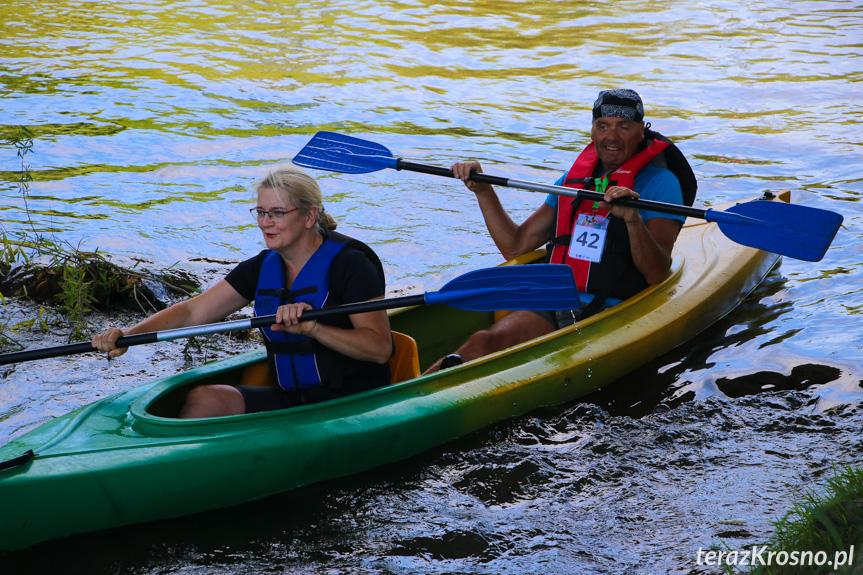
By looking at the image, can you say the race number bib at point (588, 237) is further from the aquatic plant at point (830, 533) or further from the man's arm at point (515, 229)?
the aquatic plant at point (830, 533)

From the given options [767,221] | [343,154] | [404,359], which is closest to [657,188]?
[767,221]

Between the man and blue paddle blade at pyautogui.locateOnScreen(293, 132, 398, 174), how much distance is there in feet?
2.15

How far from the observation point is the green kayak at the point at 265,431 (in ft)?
8.50

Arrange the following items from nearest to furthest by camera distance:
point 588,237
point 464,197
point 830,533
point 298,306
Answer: point 830,533, point 298,306, point 588,237, point 464,197

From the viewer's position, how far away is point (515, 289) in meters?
3.13

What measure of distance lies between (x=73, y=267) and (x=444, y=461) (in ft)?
7.59

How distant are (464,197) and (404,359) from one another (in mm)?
3818

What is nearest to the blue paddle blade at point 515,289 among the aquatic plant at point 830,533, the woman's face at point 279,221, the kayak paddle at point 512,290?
the kayak paddle at point 512,290

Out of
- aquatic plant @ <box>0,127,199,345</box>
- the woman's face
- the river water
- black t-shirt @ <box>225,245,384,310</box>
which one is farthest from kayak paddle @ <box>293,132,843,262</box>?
aquatic plant @ <box>0,127,199,345</box>

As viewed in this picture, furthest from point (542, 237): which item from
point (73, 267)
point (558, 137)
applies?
point (558, 137)

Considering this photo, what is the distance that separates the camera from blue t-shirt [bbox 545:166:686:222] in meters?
3.63

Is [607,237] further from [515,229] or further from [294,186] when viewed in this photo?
[294,186]

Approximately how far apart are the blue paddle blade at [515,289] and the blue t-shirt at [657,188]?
0.76 m

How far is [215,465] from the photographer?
273cm
